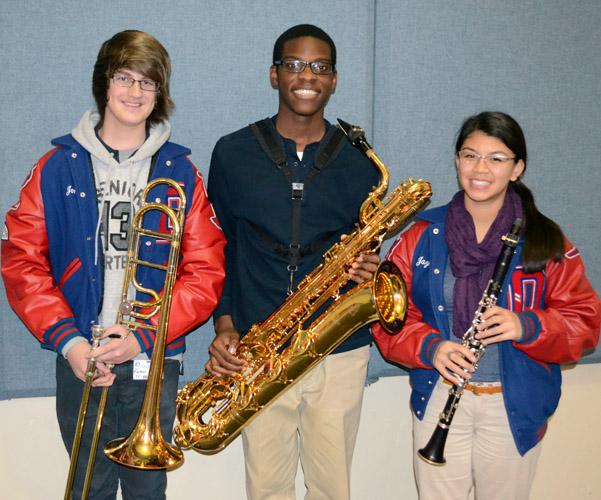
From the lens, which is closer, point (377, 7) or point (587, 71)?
point (377, 7)

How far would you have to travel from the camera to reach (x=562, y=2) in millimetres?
3512

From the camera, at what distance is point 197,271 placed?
107 inches

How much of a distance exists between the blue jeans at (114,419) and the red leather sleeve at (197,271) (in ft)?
0.75

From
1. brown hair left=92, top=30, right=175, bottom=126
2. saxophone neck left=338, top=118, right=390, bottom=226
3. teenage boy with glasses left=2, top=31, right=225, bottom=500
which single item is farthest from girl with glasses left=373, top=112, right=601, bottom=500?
brown hair left=92, top=30, right=175, bottom=126

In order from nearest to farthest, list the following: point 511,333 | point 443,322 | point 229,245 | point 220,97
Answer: point 511,333, point 443,322, point 229,245, point 220,97

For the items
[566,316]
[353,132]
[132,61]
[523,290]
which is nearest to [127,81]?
[132,61]

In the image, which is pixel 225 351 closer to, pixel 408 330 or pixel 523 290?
pixel 408 330

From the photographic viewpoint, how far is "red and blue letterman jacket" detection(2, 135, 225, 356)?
8.57 ft

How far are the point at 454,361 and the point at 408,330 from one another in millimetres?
239

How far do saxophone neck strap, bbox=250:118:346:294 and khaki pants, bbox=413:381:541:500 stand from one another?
2.41 feet

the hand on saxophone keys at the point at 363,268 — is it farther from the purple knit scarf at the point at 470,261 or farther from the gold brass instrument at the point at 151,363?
the gold brass instrument at the point at 151,363

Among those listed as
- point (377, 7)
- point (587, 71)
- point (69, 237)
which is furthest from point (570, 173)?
point (69, 237)

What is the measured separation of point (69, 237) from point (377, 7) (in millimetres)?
1686

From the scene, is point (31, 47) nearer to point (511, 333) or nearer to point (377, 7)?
point (377, 7)
